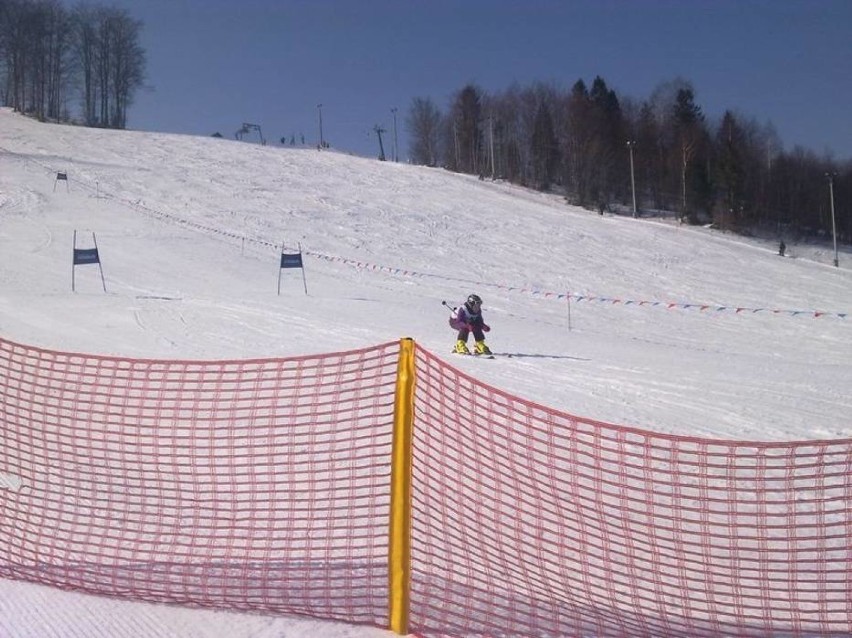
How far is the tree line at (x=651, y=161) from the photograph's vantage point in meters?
63.7

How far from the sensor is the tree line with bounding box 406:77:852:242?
63688mm

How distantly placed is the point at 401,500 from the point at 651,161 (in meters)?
71.1

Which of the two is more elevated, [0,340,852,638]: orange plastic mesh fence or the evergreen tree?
the evergreen tree

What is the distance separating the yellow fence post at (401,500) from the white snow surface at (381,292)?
9.0 inches

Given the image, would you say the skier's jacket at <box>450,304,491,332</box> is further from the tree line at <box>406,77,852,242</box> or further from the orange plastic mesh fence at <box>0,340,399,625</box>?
the tree line at <box>406,77,852,242</box>

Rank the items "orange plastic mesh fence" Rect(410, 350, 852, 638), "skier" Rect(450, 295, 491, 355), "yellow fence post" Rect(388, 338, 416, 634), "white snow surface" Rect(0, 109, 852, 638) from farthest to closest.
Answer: "skier" Rect(450, 295, 491, 355), "white snow surface" Rect(0, 109, 852, 638), "orange plastic mesh fence" Rect(410, 350, 852, 638), "yellow fence post" Rect(388, 338, 416, 634)

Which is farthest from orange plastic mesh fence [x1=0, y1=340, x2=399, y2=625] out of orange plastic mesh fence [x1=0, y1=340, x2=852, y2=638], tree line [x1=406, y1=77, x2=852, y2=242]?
tree line [x1=406, y1=77, x2=852, y2=242]

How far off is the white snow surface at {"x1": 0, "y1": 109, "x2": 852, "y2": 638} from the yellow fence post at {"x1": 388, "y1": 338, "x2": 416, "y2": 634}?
0.75ft

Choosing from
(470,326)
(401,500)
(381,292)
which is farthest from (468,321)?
(401,500)

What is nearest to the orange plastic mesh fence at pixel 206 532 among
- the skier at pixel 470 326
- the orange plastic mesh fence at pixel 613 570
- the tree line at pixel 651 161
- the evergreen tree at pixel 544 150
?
the orange plastic mesh fence at pixel 613 570

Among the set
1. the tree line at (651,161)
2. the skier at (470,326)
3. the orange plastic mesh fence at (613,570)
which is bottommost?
the orange plastic mesh fence at (613,570)

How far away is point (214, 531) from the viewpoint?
16.6 ft

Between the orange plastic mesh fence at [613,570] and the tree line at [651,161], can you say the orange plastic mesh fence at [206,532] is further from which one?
the tree line at [651,161]

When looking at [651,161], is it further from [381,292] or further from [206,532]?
[206,532]
